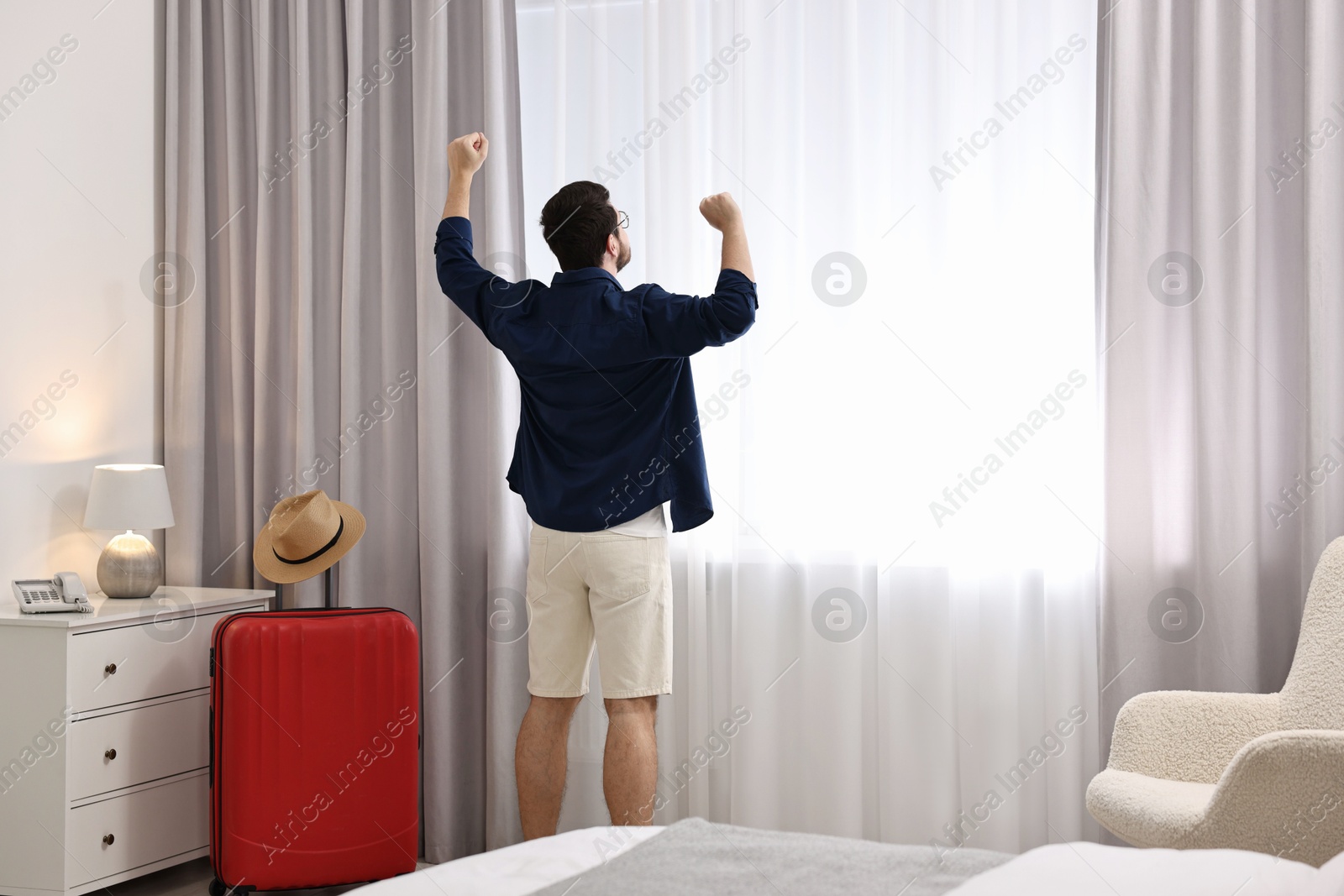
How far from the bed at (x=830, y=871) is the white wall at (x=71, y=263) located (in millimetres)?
2259

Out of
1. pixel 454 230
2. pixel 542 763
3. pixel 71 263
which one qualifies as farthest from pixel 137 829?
pixel 454 230

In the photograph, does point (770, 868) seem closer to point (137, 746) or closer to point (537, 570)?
point (537, 570)

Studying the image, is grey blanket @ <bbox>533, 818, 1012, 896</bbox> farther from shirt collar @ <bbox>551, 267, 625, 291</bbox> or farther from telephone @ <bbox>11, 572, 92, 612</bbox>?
telephone @ <bbox>11, 572, 92, 612</bbox>

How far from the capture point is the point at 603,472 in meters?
2.31

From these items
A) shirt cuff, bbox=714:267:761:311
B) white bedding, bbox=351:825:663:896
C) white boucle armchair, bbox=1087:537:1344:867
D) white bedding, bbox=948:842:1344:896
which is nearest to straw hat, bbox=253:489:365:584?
shirt cuff, bbox=714:267:761:311

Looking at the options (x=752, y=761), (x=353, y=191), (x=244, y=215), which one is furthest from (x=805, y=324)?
(x=244, y=215)

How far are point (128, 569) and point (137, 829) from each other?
66 centimetres

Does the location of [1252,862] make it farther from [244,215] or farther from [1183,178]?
[244,215]

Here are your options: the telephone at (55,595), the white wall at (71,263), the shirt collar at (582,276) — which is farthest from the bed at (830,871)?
the white wall at (71,263)

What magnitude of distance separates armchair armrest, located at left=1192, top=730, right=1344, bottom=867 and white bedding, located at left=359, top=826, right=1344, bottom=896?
0.72 m

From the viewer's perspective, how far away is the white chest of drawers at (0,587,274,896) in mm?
2439

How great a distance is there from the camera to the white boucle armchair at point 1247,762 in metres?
1.71

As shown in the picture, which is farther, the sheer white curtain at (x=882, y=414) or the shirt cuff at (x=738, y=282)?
the sheer white curtain at (x=882, y=414)

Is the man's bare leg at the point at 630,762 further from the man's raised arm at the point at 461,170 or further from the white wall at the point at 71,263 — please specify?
the white wall at the point at 71,263
